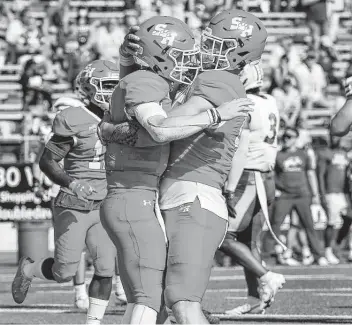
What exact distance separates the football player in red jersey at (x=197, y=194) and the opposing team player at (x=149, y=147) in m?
0.05

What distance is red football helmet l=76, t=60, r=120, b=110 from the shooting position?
833 centimetres

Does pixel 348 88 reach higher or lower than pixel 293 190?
higher

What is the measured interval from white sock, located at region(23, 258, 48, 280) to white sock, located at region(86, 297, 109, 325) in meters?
0.86

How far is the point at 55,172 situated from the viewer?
27.2ft

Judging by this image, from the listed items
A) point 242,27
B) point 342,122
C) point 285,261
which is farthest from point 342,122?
point 285,261

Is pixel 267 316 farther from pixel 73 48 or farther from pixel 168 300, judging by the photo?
pixel 73 48

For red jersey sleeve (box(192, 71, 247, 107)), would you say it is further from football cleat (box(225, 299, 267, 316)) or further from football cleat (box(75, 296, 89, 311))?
football cleat (box(75, 296, 89, 311))

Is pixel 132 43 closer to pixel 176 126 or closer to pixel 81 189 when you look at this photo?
pixel 176 126

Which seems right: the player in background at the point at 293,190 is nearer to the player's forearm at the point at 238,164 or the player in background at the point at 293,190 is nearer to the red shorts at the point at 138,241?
the player's forearm at the point at 238,164

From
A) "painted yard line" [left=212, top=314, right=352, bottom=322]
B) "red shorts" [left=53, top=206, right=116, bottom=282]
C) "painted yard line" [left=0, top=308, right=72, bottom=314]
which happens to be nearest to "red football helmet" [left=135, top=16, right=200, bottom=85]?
"red shorts" [left=53, top=206, right=116, bottom=282]

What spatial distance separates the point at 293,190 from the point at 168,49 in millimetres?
9429

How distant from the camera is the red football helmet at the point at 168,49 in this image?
590cm

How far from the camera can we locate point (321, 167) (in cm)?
1608

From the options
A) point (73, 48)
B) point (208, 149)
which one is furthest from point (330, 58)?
point (208, 149)
